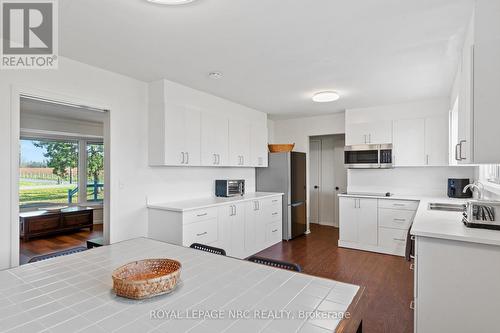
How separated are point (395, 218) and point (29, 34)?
4693mm

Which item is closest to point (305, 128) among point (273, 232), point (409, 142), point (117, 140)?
point (409, 142)

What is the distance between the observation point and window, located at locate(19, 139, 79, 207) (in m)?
5.66

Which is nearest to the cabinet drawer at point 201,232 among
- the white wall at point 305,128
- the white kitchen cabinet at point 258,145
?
the white kitchen cabinet at point 258,145

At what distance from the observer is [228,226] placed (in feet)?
12.2

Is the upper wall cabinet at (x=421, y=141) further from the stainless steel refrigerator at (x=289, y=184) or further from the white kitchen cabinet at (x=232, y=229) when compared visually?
the white kitchen cabinet at (x=232, y=229)

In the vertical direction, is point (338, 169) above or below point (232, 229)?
above

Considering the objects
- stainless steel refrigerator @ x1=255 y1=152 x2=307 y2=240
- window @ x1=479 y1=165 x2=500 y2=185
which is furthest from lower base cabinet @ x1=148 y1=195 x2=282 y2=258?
window @ x1=479 y1=165 x2=500 y2=185

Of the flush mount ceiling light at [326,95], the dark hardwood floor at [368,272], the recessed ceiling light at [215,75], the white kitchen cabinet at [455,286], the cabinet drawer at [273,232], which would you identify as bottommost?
the dark hardwood floor at [368,272]

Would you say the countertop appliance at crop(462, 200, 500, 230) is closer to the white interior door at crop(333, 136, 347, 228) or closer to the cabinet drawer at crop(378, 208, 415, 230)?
the cabinet drawer at crop(378, 208, 415, 230)

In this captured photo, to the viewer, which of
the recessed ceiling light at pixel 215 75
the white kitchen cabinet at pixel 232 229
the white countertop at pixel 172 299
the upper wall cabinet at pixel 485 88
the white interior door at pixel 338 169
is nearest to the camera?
the white countertop at pixel 172 299

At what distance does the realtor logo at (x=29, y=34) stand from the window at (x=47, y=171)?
13.7 feet

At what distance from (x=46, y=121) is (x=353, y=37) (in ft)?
19.2

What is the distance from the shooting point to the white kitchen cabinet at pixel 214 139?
3.81 metres

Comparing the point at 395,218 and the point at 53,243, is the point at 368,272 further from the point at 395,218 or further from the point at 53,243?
the point at 53,243
